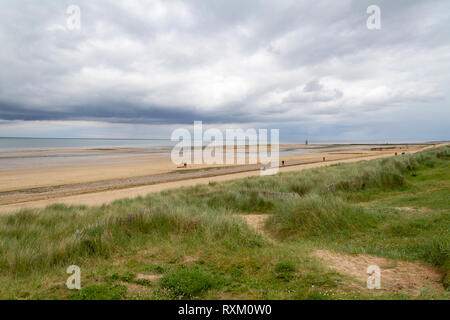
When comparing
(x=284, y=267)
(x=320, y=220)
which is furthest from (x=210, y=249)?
(x=320, y=220)

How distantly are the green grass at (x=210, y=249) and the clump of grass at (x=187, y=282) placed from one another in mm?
17

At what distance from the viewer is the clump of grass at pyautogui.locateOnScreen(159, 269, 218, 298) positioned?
13.9ft

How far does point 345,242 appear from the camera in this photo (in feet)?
23.0

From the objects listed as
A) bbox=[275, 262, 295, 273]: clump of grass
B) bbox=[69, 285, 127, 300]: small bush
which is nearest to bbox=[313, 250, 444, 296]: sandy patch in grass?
bbox=[275, 262, 295, 273]: clump of grass

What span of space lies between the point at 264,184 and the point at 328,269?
10.1 metres

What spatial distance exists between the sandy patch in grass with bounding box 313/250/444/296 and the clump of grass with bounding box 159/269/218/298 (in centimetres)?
241

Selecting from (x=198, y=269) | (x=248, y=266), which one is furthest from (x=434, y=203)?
(x=198, y=269)
